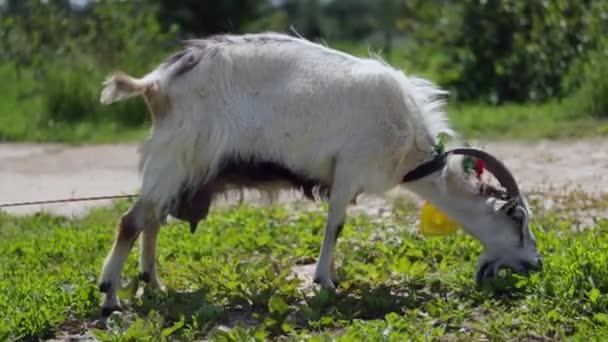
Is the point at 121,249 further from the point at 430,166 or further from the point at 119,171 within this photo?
the point at 119,171

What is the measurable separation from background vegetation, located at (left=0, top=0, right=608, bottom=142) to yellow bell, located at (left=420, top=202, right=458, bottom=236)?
5.11 meters

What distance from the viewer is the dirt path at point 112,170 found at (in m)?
9.41

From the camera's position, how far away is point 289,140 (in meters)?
6.27

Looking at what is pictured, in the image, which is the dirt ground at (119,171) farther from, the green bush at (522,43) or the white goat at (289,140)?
the green bush at (522,43)

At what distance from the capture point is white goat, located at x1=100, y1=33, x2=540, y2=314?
20.5 feet

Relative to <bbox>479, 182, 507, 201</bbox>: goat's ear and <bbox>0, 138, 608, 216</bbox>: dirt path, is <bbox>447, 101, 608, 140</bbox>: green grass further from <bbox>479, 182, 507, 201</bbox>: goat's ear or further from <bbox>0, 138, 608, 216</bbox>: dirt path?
<bbox>479, 182, 507, 201</bbox>: goat's ear

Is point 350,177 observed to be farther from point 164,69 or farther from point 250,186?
point 164,69

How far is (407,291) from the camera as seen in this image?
20.7 feet

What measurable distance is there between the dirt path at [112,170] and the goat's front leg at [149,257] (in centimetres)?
266

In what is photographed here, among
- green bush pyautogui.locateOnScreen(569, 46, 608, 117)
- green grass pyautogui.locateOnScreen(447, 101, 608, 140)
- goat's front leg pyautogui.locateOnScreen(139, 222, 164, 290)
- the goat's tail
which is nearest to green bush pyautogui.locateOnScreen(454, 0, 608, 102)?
green grass pyautogui.locateOnScreen(447, 101, 608, 140)

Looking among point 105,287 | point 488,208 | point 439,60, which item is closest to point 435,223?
point 488,208

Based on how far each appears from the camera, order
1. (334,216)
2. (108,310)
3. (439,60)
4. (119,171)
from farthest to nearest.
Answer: (439,60) → (119,171) → (334,216) → (108,310)

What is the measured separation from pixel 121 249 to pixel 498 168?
2111 millimetres

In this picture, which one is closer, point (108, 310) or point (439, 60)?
point (108, 310)
